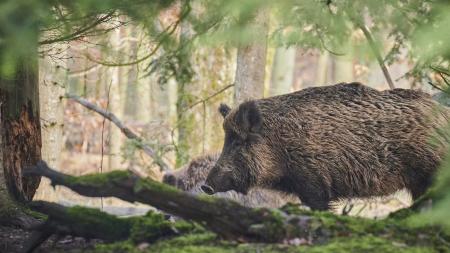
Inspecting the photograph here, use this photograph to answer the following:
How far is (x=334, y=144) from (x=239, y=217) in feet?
11.2

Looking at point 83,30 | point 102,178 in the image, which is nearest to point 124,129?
point 83,30

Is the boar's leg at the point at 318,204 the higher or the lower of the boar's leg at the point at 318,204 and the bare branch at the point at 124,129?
the lower

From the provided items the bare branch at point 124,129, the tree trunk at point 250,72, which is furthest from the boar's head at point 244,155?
the bare branch at point 124,129

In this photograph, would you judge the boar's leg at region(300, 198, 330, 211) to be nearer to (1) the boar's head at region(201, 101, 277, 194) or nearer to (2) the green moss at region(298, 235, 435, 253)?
(1) the boar's head at region(201, 101, 277, 194)

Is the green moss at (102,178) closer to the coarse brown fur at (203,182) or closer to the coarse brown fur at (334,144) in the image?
the coarse brown fur at (334,144)

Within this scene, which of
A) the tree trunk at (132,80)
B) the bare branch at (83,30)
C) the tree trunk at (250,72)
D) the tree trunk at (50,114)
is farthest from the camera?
the tree trunk at (132,80)

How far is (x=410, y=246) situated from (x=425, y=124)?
3.14 m

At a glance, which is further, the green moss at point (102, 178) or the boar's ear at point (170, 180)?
the boar's ear at point (170, 180)

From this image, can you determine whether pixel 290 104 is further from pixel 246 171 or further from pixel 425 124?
pixel 425 124

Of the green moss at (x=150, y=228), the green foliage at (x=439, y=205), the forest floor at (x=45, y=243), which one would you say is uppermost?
the green foliage at (x=439, y=205)

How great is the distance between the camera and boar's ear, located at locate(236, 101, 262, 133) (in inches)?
330

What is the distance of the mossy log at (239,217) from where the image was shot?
484 centimetres

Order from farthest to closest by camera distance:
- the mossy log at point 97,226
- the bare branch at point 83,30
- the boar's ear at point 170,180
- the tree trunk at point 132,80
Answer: the tree trunk at point 132,80, the boar's ear at point 170,180, the bare branch at point 83,30, the mossy log at point 97,226

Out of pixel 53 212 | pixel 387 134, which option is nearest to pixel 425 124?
pixel 387 134
